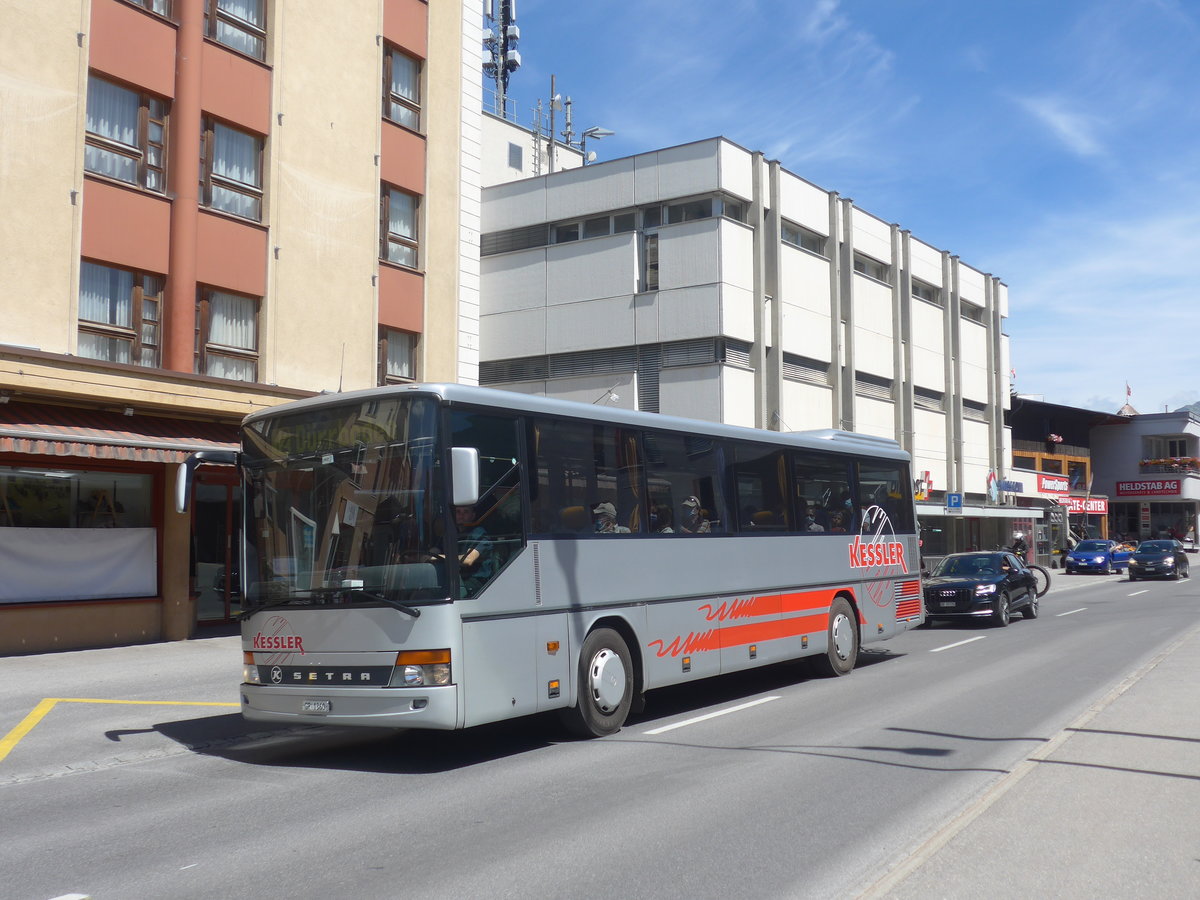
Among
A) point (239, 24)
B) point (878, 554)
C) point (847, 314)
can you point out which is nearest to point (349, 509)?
point (878, 554)

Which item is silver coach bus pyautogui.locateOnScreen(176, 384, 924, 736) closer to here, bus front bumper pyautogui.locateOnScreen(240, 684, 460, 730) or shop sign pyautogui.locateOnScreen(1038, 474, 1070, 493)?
bus front bumper pyautogui.locateOnScreen(240, 684, 460, 730)

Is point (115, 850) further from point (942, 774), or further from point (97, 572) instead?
point (97, 572)

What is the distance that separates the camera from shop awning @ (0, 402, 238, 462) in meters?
15.3

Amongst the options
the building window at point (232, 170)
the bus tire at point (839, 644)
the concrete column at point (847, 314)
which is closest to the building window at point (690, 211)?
the concrete column at point (847, 314)

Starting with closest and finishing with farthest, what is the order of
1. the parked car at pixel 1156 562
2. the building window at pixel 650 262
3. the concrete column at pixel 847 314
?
the building window at pixel 650 262
the concrete column at pixel 847 314
the parked car at pixel 1156 562

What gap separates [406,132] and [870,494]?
511 inches

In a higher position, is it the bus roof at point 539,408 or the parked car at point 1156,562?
the bus roof at point 539,408

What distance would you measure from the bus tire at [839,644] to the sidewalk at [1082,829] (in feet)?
16.2

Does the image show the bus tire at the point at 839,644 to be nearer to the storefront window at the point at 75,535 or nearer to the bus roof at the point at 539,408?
the bus roof at the point at 539,408

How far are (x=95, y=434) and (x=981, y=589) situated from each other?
16.2 meters

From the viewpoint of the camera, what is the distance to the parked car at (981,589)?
2227 centimetres

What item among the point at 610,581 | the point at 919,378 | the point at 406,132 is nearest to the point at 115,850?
the point at 610,581

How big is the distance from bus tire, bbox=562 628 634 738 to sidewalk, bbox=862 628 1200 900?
12.1 ft

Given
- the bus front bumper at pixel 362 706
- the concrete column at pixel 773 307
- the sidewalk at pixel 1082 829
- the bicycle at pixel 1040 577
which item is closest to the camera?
the sidewalk at pixel 1082 829
